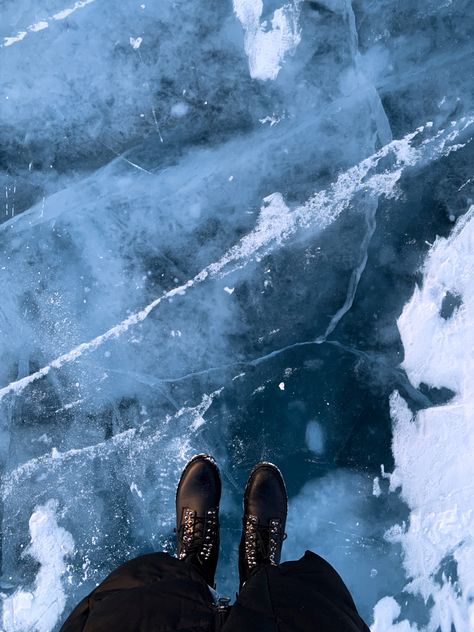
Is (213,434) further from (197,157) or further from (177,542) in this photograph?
(197,157)

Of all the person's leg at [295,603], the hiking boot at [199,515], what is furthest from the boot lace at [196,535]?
the person's leg at [295,603]

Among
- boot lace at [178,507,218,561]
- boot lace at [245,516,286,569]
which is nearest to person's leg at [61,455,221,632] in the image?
boot lace at [178,507,218,561]

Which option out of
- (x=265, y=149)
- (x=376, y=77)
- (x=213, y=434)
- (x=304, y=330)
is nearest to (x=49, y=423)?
(x=213, y=434)

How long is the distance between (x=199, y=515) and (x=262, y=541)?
246 millimetres

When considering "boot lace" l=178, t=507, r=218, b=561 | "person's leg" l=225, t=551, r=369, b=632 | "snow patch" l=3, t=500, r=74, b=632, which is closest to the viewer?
"person's leg" l=225, t=551, r=369, b=632

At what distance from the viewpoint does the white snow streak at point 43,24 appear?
193 cm

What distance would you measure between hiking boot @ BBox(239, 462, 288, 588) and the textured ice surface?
8cm

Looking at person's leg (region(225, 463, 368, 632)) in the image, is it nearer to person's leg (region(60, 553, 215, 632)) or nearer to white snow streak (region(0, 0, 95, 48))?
person's leg (region(60, 553, 215, 632))

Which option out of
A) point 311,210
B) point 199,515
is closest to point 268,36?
point 311,210

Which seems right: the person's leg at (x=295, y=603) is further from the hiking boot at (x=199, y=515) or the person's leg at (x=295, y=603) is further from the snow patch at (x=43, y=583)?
the snow patch at (x=43, y=583)

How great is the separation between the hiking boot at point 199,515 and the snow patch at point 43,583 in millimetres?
460

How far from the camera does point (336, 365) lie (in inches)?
76.4

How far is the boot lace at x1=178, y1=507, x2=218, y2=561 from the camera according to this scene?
1811 millimetres

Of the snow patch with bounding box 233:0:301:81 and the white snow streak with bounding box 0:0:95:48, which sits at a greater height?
the white snow streak with bounding box 0:0:95:48
